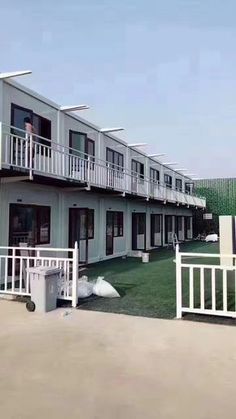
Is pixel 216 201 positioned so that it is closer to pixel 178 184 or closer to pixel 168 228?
pixel 178 184

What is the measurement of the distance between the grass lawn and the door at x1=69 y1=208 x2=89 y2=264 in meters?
1.48

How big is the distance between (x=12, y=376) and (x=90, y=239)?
449 inches

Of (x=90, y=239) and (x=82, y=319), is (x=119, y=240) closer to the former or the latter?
(x=90, y=239)

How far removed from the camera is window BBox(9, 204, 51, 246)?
10859mm

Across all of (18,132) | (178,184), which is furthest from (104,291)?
(178,184)

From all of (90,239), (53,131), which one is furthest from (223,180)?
(53,131)

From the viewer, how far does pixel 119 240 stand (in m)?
18.4

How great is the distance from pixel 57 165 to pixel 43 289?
597cm

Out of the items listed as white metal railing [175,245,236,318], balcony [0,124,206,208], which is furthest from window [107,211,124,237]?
white metal railing [175,245,236,318]

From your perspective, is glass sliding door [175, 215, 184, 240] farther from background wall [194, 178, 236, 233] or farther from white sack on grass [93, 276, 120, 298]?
white sack on grass [93, 276, 120, 298]

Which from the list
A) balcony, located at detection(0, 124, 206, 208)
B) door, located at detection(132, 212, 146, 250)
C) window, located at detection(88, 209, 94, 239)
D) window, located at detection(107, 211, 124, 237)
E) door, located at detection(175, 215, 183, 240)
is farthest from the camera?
door, located at detection(175, 215, 183, 240)

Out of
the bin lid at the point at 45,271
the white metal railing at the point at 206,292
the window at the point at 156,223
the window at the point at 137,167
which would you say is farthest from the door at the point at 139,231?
the bin lid at the point at 45,271

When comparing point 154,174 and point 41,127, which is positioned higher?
point 154,174

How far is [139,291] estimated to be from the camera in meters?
8.53
